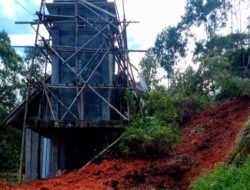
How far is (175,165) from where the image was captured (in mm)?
11078

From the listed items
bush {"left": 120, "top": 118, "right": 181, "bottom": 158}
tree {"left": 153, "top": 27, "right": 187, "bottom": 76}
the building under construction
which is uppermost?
tree {"left": 153, "top": 27, "right": 187, "bottom": 76}

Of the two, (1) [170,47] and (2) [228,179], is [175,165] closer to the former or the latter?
(2) [228,179]

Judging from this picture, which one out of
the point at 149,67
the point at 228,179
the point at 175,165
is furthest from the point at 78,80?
the point at 149,67

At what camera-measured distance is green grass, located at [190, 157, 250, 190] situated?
23.4 ft

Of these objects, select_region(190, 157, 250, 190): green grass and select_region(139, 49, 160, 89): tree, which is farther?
select_region(139, 49, 160, 89): tree

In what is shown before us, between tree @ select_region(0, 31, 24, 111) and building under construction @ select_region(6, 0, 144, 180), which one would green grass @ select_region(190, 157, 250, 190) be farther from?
tree @ select_region(0, 31, 24, 111)

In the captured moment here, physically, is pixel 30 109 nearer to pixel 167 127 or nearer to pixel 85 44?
pixel 85 44

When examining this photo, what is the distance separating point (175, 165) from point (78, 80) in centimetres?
634

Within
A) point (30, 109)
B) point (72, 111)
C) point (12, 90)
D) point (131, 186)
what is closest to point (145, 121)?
point (72, 111)

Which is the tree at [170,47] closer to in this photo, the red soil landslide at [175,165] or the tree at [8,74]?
the tree at [8,74]

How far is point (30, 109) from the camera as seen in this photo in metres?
19.0

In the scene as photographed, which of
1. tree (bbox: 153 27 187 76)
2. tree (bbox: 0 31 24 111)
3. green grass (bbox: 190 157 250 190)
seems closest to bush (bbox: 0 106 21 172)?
tree (bbox: 0 31 24 111)

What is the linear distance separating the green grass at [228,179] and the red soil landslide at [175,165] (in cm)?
147

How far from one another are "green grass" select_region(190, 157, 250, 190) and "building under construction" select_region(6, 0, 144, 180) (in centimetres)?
698
